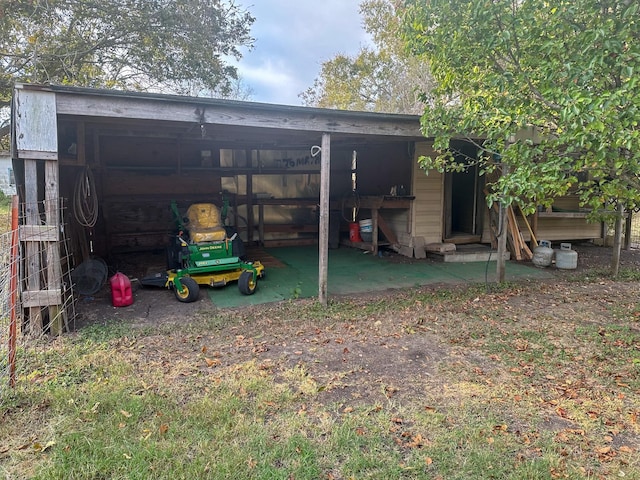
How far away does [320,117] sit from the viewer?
14.5 feet

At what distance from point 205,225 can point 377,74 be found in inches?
705

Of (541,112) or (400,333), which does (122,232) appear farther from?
(541,112)

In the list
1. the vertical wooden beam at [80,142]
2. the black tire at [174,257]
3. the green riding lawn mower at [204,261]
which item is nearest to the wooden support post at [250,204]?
the black tire at [174,257]

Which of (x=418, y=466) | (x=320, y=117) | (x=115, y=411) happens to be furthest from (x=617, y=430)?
(x=320, y=117)

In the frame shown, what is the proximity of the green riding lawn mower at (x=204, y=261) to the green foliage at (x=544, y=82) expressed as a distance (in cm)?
261

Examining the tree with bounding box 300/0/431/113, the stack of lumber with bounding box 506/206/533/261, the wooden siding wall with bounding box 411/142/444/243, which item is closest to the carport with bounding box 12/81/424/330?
the wooden siding wall with bounding box 411/142/444/243

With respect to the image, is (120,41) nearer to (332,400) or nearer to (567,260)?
(332,400)

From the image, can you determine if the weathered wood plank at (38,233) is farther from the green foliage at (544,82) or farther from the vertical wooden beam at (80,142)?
the green foliage at (544,82)

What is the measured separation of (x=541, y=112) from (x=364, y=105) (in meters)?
19.2

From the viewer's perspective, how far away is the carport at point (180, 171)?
141 inches

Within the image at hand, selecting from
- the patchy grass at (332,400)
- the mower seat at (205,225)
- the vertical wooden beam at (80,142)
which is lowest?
the patchy grass at (332,400)

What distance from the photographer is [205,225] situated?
5.48 metres

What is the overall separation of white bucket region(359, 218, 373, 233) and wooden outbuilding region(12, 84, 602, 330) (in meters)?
0.23

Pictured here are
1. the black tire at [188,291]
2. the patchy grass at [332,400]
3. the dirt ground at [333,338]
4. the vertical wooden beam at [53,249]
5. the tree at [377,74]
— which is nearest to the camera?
the patchy grass at [332,400]
